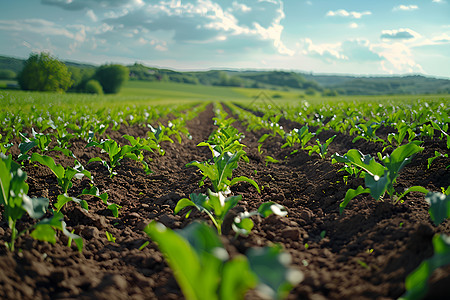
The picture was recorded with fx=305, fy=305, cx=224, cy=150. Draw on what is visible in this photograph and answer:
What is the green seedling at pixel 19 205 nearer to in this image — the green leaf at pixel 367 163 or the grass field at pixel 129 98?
the green leaf at pixel 367 163

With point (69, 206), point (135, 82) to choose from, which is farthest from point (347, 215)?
point (135, 82)

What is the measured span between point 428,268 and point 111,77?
255ft

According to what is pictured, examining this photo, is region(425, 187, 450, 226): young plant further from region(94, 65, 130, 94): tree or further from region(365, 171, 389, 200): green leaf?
region(94, 65, 130, 94): tree

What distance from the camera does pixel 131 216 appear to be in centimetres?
317

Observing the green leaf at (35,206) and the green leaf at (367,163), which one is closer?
the green leaf at (35,206)

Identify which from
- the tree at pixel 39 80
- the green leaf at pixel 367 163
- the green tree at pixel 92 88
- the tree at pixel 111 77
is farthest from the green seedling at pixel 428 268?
the tree at pixel 111 77

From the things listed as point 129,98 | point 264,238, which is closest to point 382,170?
point 264,238

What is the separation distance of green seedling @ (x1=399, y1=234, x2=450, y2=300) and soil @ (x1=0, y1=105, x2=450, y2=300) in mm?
71

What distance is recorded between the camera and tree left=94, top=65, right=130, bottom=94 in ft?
232

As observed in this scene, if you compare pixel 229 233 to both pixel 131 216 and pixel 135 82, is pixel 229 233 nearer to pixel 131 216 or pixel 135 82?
pixel 131 216

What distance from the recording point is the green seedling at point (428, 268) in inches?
44.4

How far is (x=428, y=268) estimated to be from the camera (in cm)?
115

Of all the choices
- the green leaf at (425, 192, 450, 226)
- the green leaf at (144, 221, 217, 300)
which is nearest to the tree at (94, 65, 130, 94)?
the green leaf at (425, 192, 450, 226)

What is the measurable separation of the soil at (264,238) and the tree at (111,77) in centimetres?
7125
